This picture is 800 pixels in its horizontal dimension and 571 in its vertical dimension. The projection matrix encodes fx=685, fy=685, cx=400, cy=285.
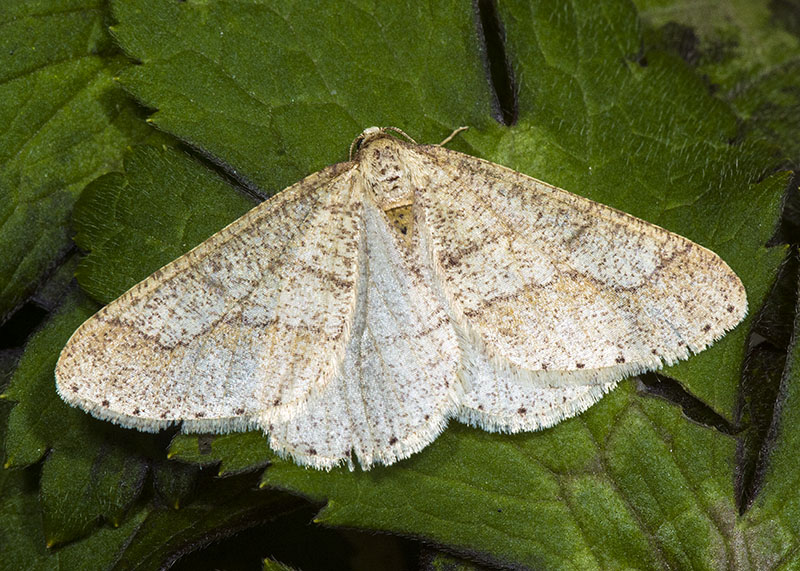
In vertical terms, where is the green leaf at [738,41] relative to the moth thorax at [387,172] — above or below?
above

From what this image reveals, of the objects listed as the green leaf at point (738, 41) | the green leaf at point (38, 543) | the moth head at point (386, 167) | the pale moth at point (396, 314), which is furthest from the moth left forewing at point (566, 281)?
the green leaf at point (38, 543)

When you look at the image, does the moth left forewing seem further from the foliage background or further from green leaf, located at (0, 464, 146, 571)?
green leaf, located at (0, 464, 146, 571)

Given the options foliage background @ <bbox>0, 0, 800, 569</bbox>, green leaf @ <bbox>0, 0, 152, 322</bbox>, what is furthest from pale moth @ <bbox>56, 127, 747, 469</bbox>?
green leaf @ <bbox>0, 0, 152, 322</bbox>

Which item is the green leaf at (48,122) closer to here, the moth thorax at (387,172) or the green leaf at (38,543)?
the green leaf at (38,543)

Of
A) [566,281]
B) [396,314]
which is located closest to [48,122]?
[396,314]

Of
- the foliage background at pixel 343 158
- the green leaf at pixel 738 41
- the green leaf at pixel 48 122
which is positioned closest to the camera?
the foliage background at pixel 343 158

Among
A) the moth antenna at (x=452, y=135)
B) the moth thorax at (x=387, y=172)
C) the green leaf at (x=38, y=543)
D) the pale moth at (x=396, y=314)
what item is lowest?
the green leaf at (x=38, y=543)

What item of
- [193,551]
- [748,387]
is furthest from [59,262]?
[748,387]
